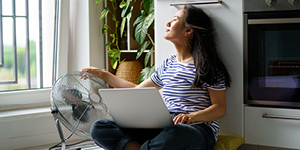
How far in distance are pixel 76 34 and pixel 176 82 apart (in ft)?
3.86

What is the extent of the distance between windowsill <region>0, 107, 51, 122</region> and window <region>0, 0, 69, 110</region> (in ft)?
0.25

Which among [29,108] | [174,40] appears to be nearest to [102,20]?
[29,108]

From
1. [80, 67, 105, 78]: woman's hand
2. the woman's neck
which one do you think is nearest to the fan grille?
[80, 67, 105, 78]: woman's hand

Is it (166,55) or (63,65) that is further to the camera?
(63,65)

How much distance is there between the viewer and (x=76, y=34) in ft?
8.39

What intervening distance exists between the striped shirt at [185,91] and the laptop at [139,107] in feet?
0.75

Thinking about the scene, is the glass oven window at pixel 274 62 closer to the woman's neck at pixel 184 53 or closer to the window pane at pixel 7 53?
the woman's neck at pixel 184 53

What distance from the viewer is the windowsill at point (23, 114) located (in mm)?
2110

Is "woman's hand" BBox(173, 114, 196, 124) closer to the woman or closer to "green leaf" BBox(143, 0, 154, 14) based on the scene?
the woman

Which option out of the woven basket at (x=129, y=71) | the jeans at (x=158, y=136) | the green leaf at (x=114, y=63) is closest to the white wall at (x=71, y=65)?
the green leaf at (x=114, y=63)

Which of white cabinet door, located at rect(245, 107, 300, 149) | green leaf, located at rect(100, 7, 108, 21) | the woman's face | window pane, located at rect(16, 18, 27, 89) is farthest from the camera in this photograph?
green leaf, located at rect(100, 7, 108, 21)

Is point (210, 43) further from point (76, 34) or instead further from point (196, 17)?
point (76, 34)

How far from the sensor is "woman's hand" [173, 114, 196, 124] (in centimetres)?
143

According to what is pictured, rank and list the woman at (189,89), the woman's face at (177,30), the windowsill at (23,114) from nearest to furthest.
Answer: the woman at (189,89) < the woman's face at (177,30) < the windowsill at (23,114)
